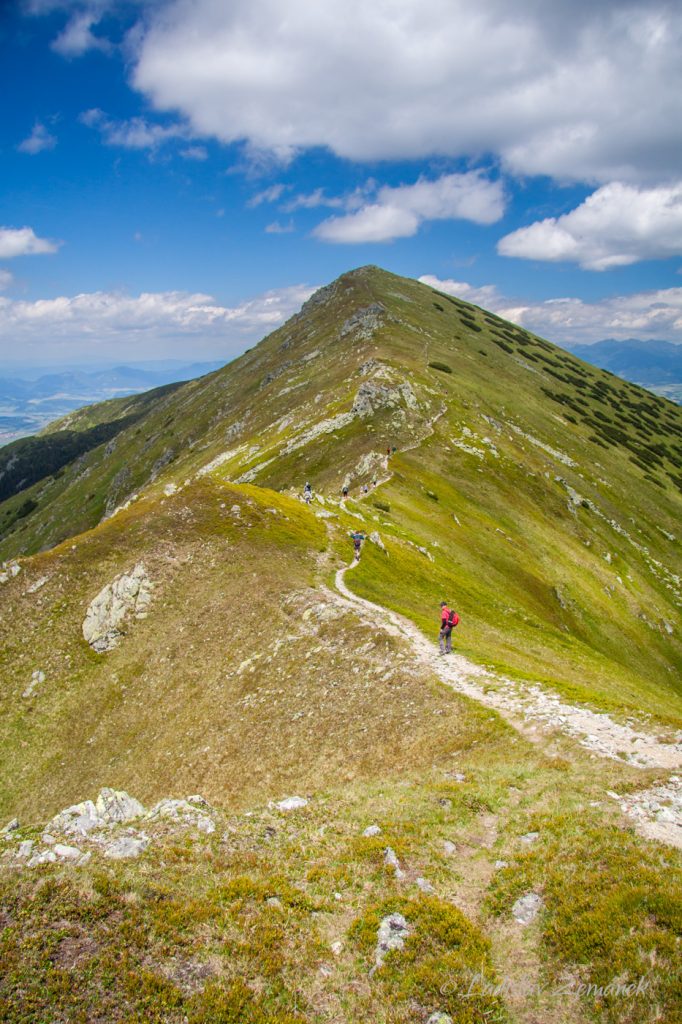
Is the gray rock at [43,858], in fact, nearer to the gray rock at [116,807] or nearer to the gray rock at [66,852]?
the gray rock at [66,852]

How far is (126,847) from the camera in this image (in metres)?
15.3

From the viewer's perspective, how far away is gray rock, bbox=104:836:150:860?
1488 centimetres

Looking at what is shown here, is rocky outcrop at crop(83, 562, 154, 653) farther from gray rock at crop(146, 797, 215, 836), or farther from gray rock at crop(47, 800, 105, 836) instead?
gray rock at crop(146, 797, 215, 836)

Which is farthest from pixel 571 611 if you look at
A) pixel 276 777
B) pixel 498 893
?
pixel 498 893

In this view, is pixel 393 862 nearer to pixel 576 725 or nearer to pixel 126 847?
pixel 126 847

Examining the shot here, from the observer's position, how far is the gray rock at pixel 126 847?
14.9 m

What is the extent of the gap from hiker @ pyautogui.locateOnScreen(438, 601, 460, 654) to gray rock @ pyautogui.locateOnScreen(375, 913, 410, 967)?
17914 mm

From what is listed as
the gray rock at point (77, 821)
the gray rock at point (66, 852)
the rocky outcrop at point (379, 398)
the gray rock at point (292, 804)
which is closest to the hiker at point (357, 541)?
the gray rock at point (292, 804)

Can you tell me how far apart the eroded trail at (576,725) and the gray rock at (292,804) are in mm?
9950

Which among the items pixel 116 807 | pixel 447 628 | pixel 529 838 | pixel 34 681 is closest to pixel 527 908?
pixel 529 838

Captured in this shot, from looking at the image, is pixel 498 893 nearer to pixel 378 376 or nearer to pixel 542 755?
pixel 542 755

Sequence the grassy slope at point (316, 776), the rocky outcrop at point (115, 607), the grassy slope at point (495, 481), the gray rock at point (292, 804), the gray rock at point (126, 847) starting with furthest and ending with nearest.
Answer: the grassy slope at point (495, 481)
the rocky outcrop at point (115, 607)
the gray rock at point (292, 804)
the gray rock at point (126, 847)
the grassy slope at point (316, 776)

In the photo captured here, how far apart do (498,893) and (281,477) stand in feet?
256

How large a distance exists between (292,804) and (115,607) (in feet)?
95.5
